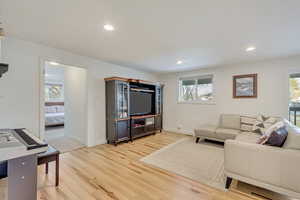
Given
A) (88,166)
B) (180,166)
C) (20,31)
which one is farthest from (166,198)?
(20,31)

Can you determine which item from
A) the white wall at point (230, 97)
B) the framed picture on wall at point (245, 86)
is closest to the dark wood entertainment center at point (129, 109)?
the white wall at point (230, 97)

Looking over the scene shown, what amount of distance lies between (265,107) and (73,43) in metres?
4.87

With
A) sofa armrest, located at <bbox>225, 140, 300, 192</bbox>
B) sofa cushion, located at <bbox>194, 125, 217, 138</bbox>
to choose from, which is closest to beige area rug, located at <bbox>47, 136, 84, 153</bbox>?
sofa cushion, located at <bbox>194, 125, 217, 138</bbox>

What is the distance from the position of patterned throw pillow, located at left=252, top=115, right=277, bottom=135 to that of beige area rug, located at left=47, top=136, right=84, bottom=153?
4379 millimetres

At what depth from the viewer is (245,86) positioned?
402 centimetres

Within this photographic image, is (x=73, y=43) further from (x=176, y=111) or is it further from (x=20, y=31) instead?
(x=176, y=111)

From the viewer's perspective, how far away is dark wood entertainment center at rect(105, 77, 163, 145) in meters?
3.70

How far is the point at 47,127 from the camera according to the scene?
5.49 meters

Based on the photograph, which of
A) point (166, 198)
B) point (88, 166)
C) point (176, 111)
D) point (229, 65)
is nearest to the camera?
point (166, 198)

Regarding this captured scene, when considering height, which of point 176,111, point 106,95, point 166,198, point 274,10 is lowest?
point 166,198

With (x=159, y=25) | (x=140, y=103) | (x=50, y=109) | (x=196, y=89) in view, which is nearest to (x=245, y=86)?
(x=196, y=89)

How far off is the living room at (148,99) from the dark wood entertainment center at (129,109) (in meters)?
0.04

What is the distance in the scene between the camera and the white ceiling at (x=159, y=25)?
159cm

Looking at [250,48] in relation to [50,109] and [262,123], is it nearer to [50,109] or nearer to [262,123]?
[262,123]
